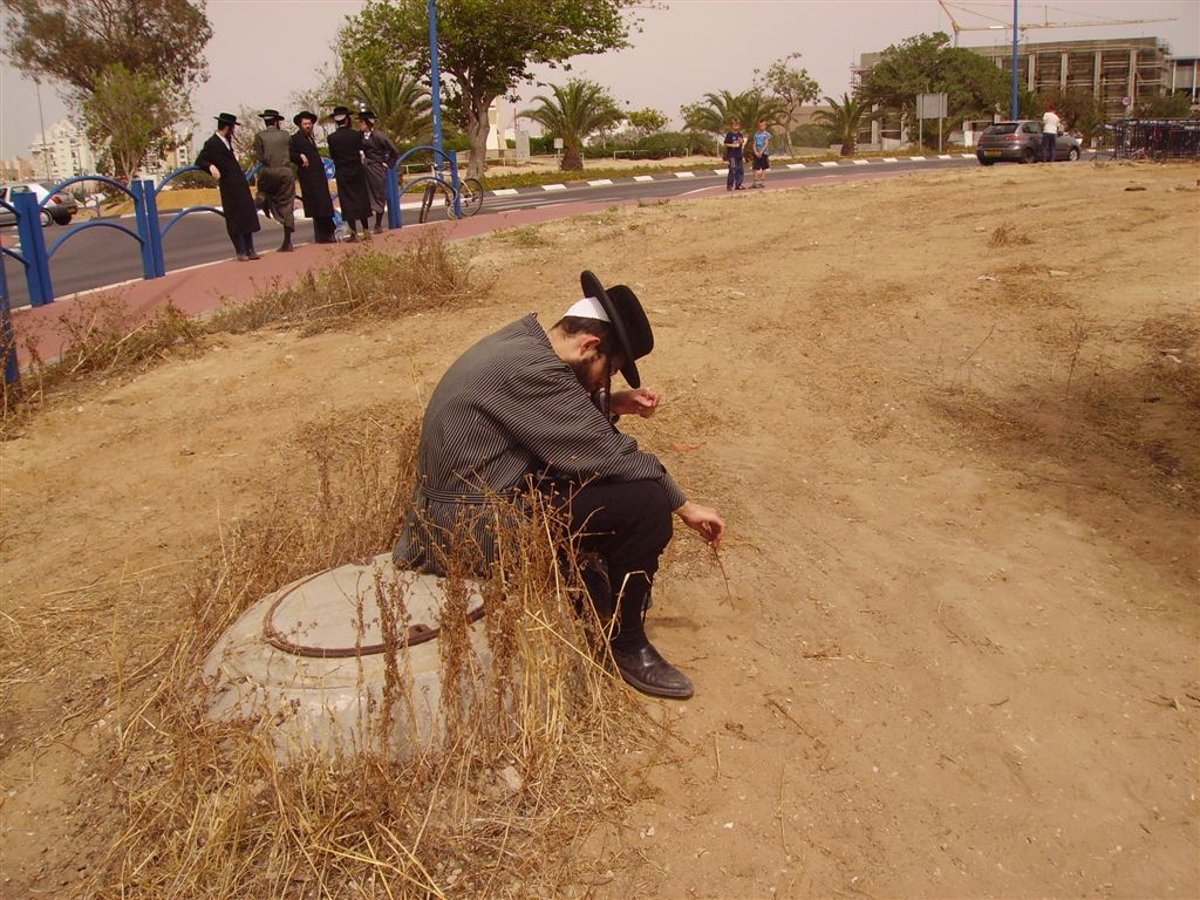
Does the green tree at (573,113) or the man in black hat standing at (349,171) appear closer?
the man in black hat standing at (349,171)

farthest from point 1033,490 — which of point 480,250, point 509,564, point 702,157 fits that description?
point 702,157

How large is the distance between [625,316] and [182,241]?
52.3 feet

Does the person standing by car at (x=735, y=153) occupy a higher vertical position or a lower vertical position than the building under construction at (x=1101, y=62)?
lower

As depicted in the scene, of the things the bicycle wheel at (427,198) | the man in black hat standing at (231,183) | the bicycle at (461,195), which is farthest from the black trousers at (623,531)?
the bicycle at (461,195)

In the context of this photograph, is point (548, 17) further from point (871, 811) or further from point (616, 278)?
point (871, 811)

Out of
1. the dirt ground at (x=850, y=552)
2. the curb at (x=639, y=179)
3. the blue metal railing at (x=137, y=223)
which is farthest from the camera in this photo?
the curb at (x=639, y=179)

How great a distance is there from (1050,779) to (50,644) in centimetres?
321

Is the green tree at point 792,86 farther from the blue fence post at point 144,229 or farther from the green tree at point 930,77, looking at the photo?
the blue fence post at point 144,229

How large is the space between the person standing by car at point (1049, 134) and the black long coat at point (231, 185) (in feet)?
64.4

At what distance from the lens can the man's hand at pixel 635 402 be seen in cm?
361

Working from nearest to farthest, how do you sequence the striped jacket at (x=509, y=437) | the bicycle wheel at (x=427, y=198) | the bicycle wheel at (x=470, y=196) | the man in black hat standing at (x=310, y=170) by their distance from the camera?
the striped jacket at (x=509, y=437) → the man in black hat standing at (x=310, y=170) → the bicycle wheel at (x=427, y=198) → the bicycle wheel at (x=470, y=196)

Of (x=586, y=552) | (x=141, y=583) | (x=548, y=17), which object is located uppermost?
(x=548, y=17)

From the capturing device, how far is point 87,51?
41312 millimetres

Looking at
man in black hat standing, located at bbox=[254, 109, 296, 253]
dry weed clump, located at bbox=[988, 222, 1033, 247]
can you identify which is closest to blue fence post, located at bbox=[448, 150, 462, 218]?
man in black hat standing, located at bbox=[254, 109, 296, 253]
